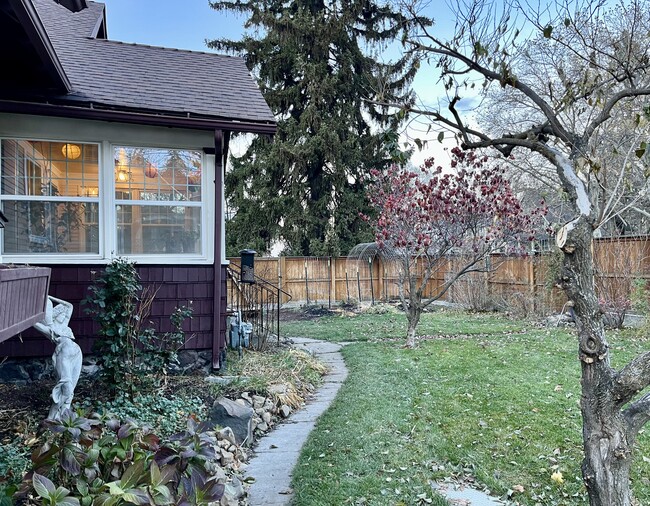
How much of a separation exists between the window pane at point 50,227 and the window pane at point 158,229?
30 cm

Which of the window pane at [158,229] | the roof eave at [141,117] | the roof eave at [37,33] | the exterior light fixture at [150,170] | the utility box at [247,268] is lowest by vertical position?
the utility box at [247,268]

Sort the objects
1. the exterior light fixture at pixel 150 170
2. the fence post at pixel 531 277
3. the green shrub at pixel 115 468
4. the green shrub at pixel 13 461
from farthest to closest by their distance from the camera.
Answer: the fence post at pixel 531 277 < the exterior light fixture at pixel 150 170 < the green shrub at pixel 13 461 < the green shrub at pixel 115 468

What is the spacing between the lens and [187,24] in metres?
16.7

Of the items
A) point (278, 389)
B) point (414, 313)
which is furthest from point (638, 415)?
point (414, 313)

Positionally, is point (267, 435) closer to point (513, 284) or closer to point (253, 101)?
point (253, 101)

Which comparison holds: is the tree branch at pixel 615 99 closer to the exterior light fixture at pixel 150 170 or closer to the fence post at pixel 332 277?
the exterior light fixture at pixel 150 170

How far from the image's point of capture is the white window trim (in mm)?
5133

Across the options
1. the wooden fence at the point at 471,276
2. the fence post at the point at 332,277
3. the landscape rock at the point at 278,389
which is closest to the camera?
the landscape rock at the point at 278,389

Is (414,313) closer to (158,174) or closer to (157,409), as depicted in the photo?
(158,174)

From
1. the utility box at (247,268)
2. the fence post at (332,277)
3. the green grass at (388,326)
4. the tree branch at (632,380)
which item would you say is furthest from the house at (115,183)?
the fence post at (332,277)

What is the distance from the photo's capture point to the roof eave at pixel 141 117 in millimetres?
4793

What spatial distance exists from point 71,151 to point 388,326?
7.87 metres

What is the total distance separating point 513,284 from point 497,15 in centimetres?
1112

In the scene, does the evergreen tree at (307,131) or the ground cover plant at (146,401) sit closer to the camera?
the ground cover plant at (146,401)
